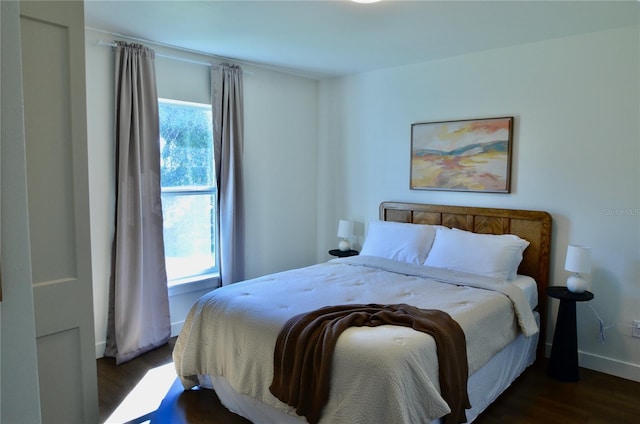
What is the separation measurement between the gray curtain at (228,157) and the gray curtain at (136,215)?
1.92 ft

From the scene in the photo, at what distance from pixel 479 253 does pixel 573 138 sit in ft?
3.69

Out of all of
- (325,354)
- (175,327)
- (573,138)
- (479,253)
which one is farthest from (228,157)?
(573,138)

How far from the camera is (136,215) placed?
3354 mm

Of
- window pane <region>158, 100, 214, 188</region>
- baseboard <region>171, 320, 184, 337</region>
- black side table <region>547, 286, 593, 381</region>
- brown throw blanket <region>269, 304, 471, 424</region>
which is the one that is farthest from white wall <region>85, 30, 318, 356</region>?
black side table <region>547, 286, 593, 381</region>

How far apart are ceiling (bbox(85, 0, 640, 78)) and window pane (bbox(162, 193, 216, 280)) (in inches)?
52.6

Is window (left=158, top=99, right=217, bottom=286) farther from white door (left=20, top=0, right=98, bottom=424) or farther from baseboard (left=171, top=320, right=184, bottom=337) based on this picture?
white door (left=20, top=0, right=98, bottom=424)

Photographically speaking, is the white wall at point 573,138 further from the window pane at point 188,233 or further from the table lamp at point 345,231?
the window pane at point 188,233

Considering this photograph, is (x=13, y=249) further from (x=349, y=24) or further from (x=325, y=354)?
(x=349, y=24)

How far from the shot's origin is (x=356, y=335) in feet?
6.82

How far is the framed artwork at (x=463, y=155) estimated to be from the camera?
11.7 ft

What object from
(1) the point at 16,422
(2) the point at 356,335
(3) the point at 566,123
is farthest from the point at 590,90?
(1) the point at 16,422

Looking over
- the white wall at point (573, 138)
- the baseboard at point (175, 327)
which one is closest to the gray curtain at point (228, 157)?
the baseboard at point (175, 327)

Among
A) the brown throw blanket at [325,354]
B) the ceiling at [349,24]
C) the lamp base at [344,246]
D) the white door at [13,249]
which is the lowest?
the brown throw blanket at [325,354]

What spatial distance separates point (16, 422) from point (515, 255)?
3154 mm
